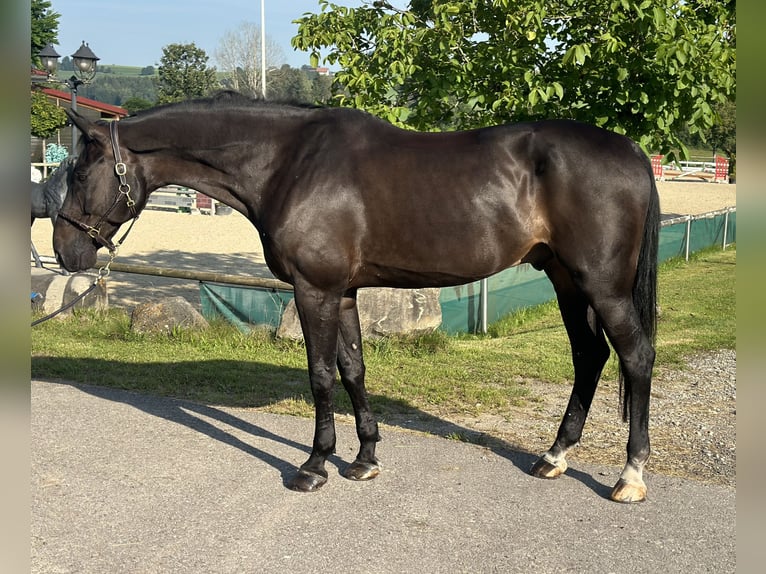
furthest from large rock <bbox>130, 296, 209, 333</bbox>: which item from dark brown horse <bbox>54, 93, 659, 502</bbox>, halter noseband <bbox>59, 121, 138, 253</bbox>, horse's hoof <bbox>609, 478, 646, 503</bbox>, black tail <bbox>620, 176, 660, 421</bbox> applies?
horse's hoof <bbox>609, 478, 646, 503</bbox>

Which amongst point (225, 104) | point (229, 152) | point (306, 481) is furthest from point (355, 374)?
point (225, 104)

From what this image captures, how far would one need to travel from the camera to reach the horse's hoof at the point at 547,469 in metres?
4.71

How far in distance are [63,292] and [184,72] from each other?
173 ft

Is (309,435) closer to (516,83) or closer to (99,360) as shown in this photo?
(99,360)

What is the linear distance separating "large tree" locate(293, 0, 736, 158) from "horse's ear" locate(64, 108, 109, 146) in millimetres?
3278

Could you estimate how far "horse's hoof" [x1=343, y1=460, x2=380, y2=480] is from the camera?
474 cm

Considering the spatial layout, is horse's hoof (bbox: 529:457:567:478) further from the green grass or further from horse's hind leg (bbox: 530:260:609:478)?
the green grass

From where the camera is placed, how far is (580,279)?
4344mm

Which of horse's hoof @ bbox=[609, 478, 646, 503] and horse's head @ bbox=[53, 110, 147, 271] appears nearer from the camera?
horse's hoof @ bbox=[609, 478, 646, 503]

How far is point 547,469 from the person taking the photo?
15.5 feet

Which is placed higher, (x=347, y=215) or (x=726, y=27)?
(x=726, y=27)

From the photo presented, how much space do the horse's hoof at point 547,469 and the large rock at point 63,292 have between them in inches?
257
